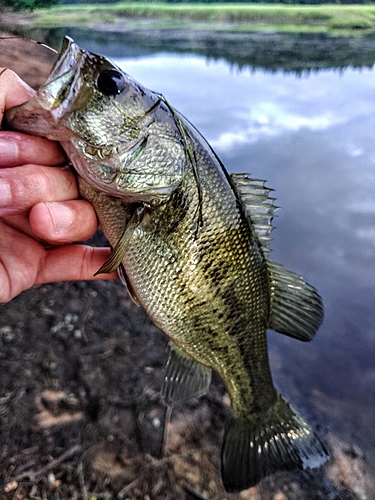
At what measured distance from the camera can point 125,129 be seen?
4.60 feet

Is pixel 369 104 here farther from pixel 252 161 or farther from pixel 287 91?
pixel 252 161

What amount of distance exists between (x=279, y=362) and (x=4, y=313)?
2.77 meters

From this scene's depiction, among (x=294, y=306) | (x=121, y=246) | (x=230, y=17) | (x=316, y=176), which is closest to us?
(x=121, y=246)

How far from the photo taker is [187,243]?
1579mm

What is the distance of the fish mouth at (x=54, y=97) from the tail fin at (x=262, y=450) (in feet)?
5.62

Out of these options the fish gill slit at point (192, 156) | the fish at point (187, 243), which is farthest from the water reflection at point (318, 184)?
the fish gill slit at point (192, 156)

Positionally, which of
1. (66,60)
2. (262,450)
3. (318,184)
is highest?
(66,60)

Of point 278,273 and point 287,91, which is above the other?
point 278,273

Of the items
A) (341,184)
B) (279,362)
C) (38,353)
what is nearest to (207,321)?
(38,353)

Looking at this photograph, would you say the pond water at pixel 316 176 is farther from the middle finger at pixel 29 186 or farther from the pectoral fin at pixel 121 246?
the middle finger at pixel 29 186

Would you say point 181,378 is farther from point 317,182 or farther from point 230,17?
point 230,17

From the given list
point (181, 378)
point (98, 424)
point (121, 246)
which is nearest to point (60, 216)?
point (121, 246)

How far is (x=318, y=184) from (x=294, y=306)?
658 centimetres

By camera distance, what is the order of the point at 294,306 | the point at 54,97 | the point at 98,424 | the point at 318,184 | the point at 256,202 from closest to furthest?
the point at 54,97
the point at 256,202
the point at 294,306
the point at 98,424
the point at 318,184
